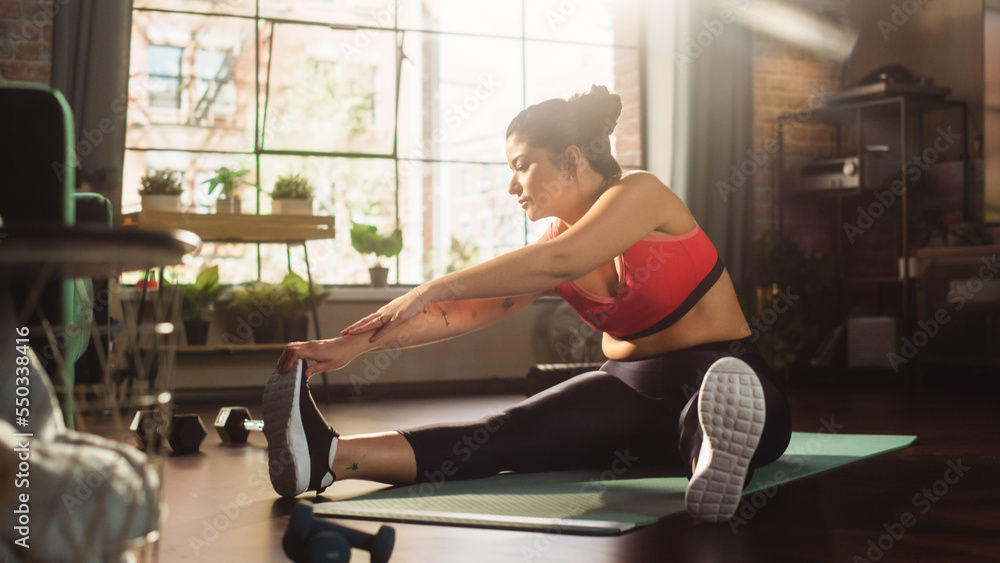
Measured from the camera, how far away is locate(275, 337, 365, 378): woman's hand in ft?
5.17

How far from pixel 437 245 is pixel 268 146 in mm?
989

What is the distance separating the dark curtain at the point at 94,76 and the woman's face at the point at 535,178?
2.43m

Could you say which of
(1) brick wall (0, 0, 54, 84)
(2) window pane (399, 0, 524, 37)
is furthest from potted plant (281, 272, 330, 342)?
(2) window pane (399, 0, 524, 37)

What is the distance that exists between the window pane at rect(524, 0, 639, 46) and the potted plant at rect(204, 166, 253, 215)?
1881mm

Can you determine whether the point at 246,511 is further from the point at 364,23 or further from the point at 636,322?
the point at 364,23

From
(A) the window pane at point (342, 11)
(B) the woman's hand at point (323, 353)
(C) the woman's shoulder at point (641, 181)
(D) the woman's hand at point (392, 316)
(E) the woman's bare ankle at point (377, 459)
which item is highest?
(A) the window pane at point (342, 11)

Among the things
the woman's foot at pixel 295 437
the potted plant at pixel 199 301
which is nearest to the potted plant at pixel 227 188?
the potted plant at pixel 199 301

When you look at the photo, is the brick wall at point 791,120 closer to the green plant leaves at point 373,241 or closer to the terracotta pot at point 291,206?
the green plant leaves at point 373,241

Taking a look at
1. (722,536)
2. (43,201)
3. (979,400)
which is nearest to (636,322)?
(722,536)

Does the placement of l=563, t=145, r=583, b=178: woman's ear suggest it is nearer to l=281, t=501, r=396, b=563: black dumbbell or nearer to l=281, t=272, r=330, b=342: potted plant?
l=281, t=501, r=396, b=563: black dumbbell

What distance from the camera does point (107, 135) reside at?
3.81m

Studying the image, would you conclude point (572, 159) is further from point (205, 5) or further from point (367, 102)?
point (205, 5)

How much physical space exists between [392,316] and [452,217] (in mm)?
3421

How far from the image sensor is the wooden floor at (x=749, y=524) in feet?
4.19
